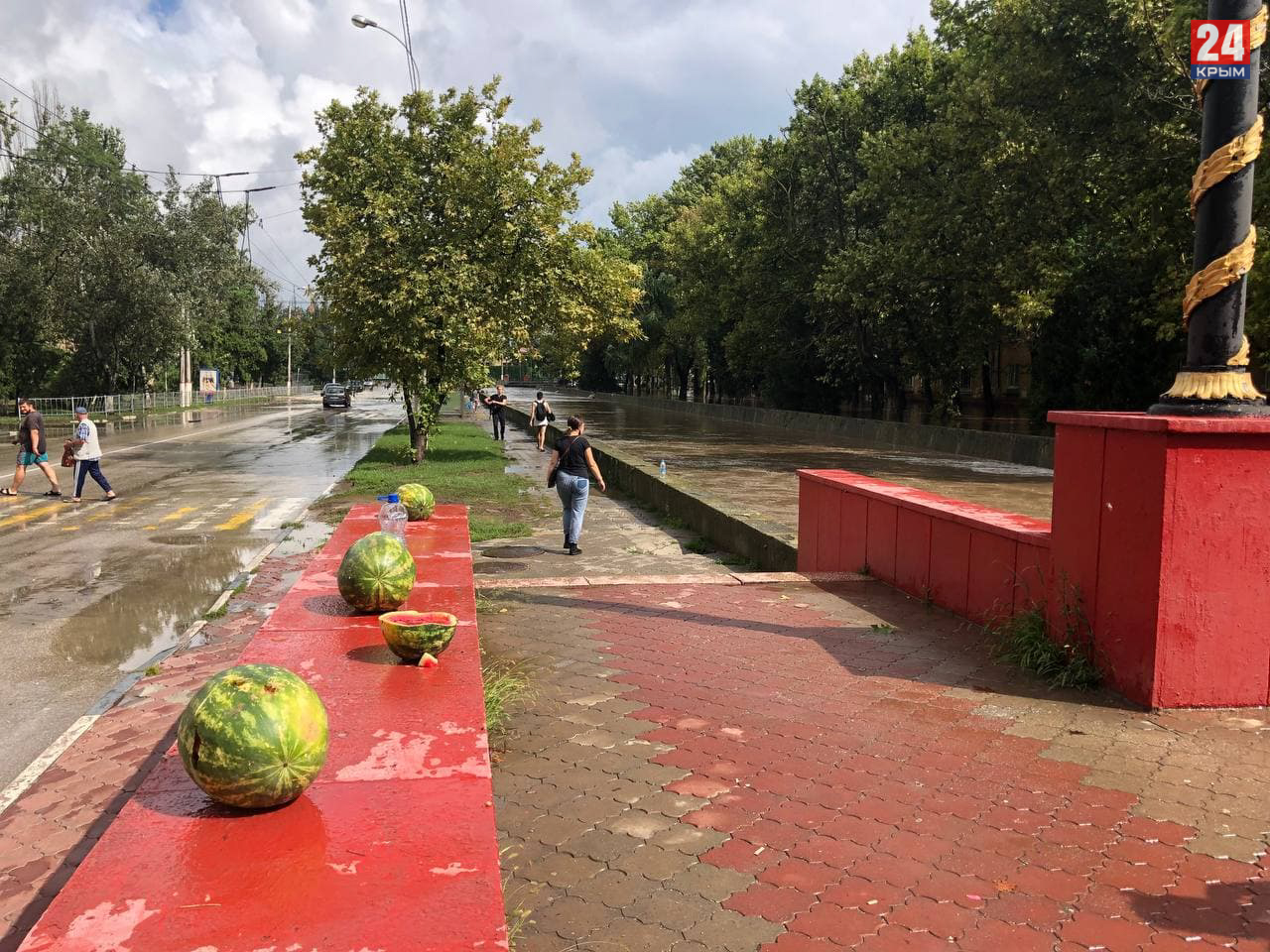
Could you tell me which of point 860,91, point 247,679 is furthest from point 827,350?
point 247,679

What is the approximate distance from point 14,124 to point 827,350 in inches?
1995

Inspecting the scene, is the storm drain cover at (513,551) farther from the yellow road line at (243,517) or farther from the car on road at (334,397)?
the car on road at (334,397)

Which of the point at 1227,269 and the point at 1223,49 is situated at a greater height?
the point at 1223,49

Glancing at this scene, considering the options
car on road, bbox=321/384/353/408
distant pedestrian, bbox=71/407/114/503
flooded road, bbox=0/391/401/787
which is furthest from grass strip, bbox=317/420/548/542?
car on road, bbox=321/384/353/408

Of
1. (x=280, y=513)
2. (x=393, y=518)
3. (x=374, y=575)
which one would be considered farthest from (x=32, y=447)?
(x=374, y=575)

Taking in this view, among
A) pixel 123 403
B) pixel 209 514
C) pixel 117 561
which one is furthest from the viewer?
pixel 123 403

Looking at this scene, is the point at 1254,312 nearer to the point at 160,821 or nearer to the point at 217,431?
the point at 160,821

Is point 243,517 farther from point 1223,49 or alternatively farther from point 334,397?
point 334,397

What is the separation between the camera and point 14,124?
2247 inches

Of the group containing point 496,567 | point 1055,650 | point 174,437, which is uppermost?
point 1055,650

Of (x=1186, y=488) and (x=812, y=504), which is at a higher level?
(x=1186, y=488)

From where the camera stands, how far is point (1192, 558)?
15.6ft

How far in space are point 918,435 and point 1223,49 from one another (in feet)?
85.8

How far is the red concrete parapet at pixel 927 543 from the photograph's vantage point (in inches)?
247
